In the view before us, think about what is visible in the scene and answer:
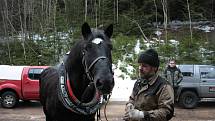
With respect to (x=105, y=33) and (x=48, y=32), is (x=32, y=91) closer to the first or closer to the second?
(x=48, y=32)

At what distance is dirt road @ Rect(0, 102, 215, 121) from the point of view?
13945 mm

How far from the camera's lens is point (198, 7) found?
93.0ft

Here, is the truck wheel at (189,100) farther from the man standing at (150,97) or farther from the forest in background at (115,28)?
the man standing at (150,97)

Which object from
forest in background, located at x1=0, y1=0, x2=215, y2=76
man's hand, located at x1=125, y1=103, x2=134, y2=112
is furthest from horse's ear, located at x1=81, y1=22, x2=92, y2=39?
forest in background, located at x1=0, y1=0, x2=215, y2=76

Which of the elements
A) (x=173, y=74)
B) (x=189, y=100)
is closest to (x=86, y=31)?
(x=173, y=74)

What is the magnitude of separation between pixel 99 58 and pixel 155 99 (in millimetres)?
972

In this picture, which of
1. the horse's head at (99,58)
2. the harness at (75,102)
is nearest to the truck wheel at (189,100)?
the harness at (75,102)

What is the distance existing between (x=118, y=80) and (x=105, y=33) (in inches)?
576

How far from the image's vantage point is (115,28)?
88.9ft

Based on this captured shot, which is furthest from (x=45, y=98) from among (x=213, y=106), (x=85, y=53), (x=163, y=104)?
(x=213, y=106)

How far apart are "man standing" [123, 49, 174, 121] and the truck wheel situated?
1257 cm

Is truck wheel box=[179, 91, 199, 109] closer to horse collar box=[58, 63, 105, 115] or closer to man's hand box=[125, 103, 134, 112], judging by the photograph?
horse collar box=[58, 63, 105, 115]

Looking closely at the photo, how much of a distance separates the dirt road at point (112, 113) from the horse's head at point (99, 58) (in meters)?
8.51

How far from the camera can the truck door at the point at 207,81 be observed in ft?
54.7
